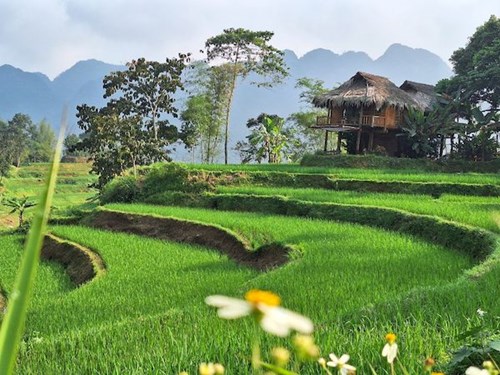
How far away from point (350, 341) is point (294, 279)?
3.56 meters

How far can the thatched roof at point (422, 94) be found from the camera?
2610cm

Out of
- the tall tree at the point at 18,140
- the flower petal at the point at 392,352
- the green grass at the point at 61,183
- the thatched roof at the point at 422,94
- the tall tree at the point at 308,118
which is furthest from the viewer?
the tall tree at the point at 18,140

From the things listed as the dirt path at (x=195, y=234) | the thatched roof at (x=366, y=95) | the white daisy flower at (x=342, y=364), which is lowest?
the dirt path at (x=195, y=234)

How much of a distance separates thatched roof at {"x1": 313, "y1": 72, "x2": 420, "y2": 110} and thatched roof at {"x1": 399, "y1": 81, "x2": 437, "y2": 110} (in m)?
0.96

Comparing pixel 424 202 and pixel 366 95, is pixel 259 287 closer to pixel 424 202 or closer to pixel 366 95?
pixel 424 202

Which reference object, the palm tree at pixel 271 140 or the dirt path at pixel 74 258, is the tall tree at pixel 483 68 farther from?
the dirt path at pixel 74 258

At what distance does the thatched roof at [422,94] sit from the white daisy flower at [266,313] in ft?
86.4

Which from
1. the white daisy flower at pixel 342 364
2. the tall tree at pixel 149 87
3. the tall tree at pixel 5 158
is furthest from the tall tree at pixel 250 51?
the white daisy flower at pixel 342 364

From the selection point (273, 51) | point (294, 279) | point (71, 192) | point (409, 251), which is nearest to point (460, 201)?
point (409, 251)

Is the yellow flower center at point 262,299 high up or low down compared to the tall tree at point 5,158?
up

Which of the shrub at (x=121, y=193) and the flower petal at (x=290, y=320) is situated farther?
the shrub at (x=121, y=193)

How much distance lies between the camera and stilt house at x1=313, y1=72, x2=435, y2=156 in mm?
23594

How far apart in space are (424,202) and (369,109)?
12.9 meters

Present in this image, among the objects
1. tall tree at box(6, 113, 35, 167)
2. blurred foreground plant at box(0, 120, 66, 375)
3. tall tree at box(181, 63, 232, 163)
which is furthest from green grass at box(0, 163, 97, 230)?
blurred foreground plant at box(0, 120, 66, 375)
